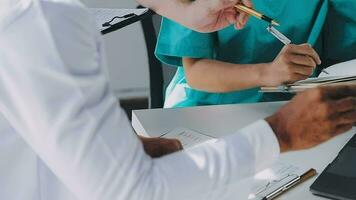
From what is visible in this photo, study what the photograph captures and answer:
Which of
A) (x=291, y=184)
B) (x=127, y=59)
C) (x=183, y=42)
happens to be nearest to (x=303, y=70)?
(x=183, y=42)

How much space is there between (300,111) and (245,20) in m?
0.66

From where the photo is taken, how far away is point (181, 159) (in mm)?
683

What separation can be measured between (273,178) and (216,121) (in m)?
0.28

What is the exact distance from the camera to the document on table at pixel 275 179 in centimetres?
94

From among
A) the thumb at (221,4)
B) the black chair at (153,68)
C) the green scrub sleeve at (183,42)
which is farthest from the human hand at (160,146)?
the black chair at (153,68)

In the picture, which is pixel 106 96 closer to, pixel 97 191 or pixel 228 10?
pixel 97 191

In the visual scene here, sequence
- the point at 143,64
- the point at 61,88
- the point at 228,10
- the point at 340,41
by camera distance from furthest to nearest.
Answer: the point at 143,64 < the point at 340,41 < the point at 228,10 < the point at 61,88

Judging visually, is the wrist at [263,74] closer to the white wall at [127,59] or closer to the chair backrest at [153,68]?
the chair backrest at [153,68]

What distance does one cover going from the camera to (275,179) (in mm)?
979

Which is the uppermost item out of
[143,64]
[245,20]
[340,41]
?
[245,20]

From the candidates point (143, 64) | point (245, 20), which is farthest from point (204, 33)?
point (143, 64)

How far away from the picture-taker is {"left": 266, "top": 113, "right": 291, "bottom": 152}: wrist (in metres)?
0.70

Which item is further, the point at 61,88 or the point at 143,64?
the point at 143,64

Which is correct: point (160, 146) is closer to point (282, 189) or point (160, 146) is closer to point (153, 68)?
point (282, 189)
